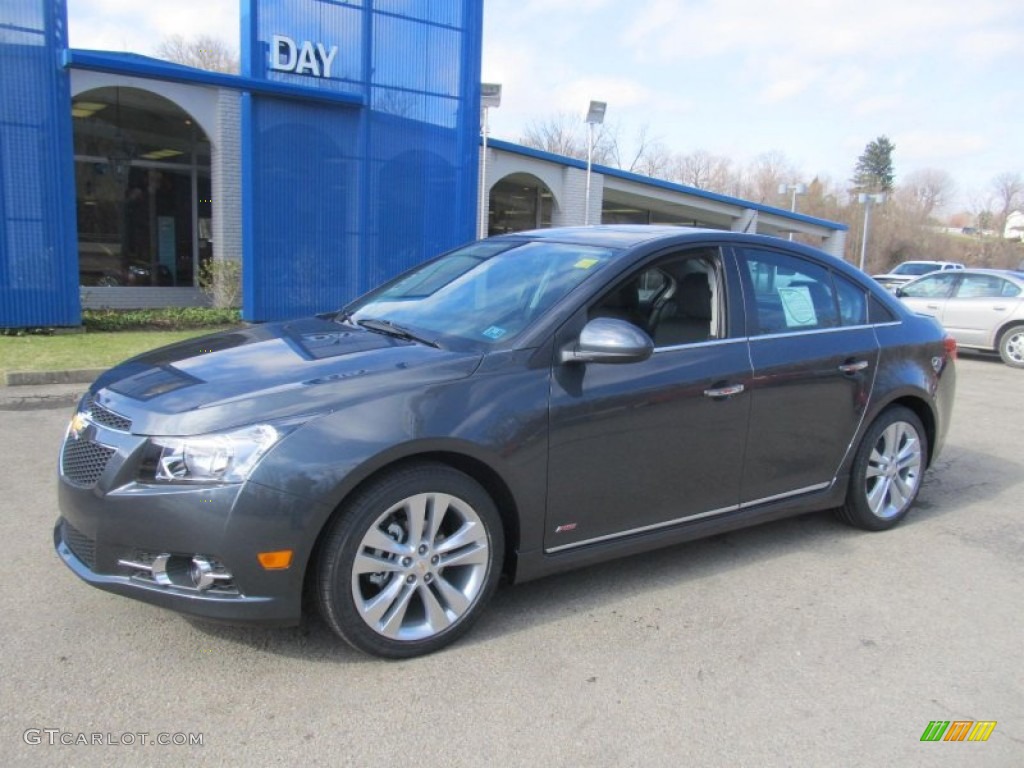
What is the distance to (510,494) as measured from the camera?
3219mm

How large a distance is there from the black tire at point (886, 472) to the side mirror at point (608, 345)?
191 centimetres

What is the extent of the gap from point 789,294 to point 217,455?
300cm

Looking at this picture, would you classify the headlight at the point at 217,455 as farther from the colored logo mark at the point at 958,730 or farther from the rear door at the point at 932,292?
the rear door at the point at 932,292

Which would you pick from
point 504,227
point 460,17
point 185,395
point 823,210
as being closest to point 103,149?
point 460,17

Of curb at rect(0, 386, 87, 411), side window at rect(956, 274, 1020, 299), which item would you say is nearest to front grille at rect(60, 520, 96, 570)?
curb at rect(0, 386, 87, 411)

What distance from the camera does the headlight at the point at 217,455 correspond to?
2.74 m

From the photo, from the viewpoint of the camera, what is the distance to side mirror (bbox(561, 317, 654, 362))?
3262 mm

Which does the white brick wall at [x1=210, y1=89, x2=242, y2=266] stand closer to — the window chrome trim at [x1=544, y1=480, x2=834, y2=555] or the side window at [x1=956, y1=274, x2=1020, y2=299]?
the side window at [x1=956, y1=274, x2=1020, y2=299]

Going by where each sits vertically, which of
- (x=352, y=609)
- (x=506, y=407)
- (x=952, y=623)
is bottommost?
(x=952, y=623)

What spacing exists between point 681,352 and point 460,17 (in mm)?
12160

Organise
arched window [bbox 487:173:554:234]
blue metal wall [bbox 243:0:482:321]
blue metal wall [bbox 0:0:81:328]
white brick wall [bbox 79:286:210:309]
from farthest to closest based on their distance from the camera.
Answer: arched window [bbox 487:173:554:234]
white brick wall [bbox 79:286:210:309]
blue metal wall [bbox 243:0:482:321]
blue metal wall [bbox 0:0:81:328]

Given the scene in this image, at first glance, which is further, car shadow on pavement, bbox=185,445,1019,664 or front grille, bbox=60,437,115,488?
car shadow on pavement, bbox=185,445,1019,664

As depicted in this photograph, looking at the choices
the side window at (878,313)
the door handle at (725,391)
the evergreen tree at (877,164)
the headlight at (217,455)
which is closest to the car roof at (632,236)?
the side window at (878,313)

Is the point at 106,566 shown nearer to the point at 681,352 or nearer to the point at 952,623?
the point at 681,352
